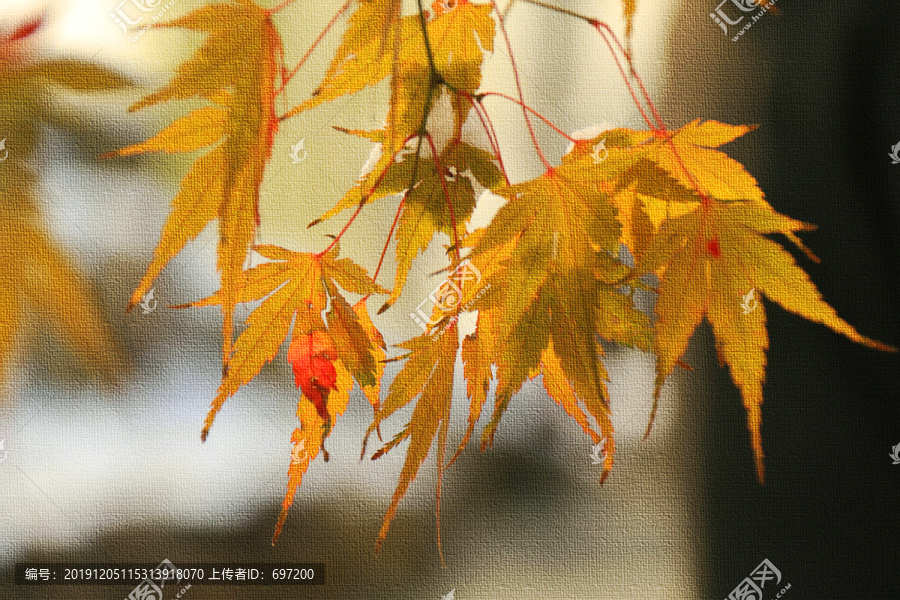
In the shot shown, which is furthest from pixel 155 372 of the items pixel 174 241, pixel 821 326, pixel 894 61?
pixel 894 61

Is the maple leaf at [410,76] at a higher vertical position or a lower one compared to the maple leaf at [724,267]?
higher

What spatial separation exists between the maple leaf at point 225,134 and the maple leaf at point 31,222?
5cm

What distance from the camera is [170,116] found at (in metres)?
0.54

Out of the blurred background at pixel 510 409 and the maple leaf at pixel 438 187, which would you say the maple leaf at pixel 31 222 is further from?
the maple leaf at pixel 438 187

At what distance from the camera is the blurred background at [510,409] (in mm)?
536

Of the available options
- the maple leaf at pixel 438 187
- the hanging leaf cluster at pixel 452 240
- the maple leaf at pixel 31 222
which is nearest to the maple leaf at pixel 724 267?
the hanging leaf cluster at pixel 452 240

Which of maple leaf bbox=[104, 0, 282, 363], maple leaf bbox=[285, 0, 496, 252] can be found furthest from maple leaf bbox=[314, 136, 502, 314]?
maple leaf bbox=[104, 0, 282, 363]

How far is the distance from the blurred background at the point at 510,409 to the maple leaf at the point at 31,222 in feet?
0.04

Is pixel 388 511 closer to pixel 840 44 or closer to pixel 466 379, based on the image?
pixel 466 379

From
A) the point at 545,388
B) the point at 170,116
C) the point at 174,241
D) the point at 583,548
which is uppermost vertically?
the point at 170,116

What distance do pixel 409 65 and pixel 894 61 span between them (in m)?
0.47

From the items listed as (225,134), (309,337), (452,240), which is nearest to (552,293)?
(452,240)

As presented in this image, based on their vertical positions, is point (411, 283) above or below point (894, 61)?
below

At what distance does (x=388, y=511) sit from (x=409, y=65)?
1.37 ft
